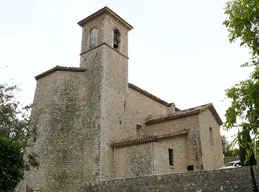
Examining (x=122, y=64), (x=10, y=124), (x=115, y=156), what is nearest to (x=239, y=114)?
(x=10, y=124)

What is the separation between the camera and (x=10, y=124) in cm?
1409

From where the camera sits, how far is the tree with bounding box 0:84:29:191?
10664mm

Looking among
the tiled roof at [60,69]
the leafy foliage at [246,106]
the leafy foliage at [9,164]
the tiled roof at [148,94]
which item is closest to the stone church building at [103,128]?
the tiled roof at [60,69]

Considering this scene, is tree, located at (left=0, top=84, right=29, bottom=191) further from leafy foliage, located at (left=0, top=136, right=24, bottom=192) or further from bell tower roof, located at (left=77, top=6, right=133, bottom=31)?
bell tower roof, located at (left=77, top=6, right=133, bottom=31)

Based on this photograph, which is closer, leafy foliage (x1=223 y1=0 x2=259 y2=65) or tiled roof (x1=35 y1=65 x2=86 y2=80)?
leafy foliage (x1=223 y1=0 x2=259 y2=65)

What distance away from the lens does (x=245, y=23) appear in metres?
7.99

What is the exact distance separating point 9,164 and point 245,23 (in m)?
9.72

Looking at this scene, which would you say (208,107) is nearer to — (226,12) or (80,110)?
(80,110)

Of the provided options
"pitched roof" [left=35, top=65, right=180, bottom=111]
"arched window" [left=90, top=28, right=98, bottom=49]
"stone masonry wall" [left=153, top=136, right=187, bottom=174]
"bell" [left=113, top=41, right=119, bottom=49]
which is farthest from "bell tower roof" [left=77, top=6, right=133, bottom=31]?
"stone masonry wall" [left=153, top=136, right=187, bottom=174]

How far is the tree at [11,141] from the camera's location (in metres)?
10.7

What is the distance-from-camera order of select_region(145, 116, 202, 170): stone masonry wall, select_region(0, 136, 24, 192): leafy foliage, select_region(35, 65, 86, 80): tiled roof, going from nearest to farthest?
select_region(0, 136, 24, 192): leafy foliage, select_region(145, 116, 202, 170): stone masonry wall, select_region(35, 65, 86, 80): tiled roof

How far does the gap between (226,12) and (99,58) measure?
13.9 metres

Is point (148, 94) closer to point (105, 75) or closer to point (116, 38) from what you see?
point (105, 75)

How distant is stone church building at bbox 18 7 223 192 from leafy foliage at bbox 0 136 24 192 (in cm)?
535
